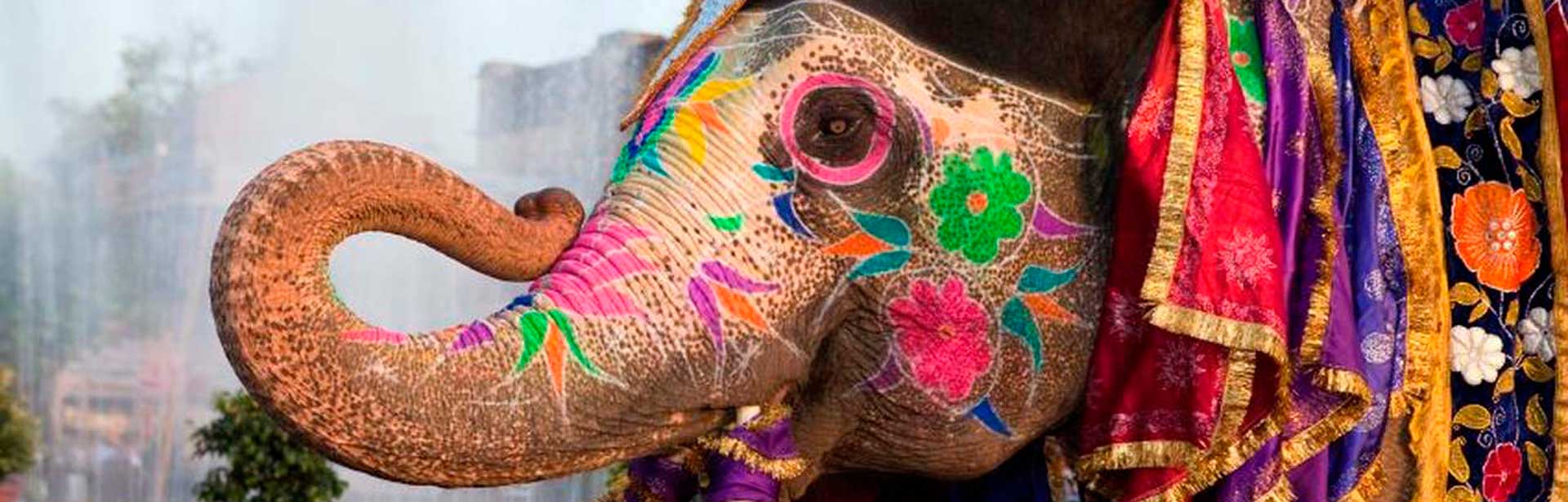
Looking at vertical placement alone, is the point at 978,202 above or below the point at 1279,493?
above

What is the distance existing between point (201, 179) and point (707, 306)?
8.35 m

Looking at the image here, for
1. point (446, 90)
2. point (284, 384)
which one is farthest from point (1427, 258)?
point (446, 90)

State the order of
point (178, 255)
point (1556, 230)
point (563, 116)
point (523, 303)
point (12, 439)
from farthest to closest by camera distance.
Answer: point (178, 255) < point (563, 116) < point (12, 439) < point (1556, 230) < point (523, 303)

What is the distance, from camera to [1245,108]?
6.85 feet

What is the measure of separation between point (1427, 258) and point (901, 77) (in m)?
0.52

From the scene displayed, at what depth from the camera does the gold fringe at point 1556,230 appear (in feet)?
7.36

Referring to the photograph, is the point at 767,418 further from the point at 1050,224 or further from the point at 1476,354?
the point at 1476,354

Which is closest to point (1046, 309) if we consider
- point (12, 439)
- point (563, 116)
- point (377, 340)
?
point (377, 340)

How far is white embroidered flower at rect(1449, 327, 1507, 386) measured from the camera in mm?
2246

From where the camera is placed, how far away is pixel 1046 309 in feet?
6.97

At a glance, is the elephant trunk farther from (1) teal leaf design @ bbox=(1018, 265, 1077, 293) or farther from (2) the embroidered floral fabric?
(2) the embroidered floral fabric

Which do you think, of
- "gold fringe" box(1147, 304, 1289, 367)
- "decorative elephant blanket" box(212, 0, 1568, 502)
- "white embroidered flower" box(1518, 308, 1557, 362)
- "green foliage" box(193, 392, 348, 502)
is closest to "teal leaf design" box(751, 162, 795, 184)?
"decorative elephant blanket" box(212, 0, 1568, 502)

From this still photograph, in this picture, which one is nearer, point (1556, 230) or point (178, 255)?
point (1556, 230)

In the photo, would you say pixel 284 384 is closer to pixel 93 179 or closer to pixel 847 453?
pixel 847 453
